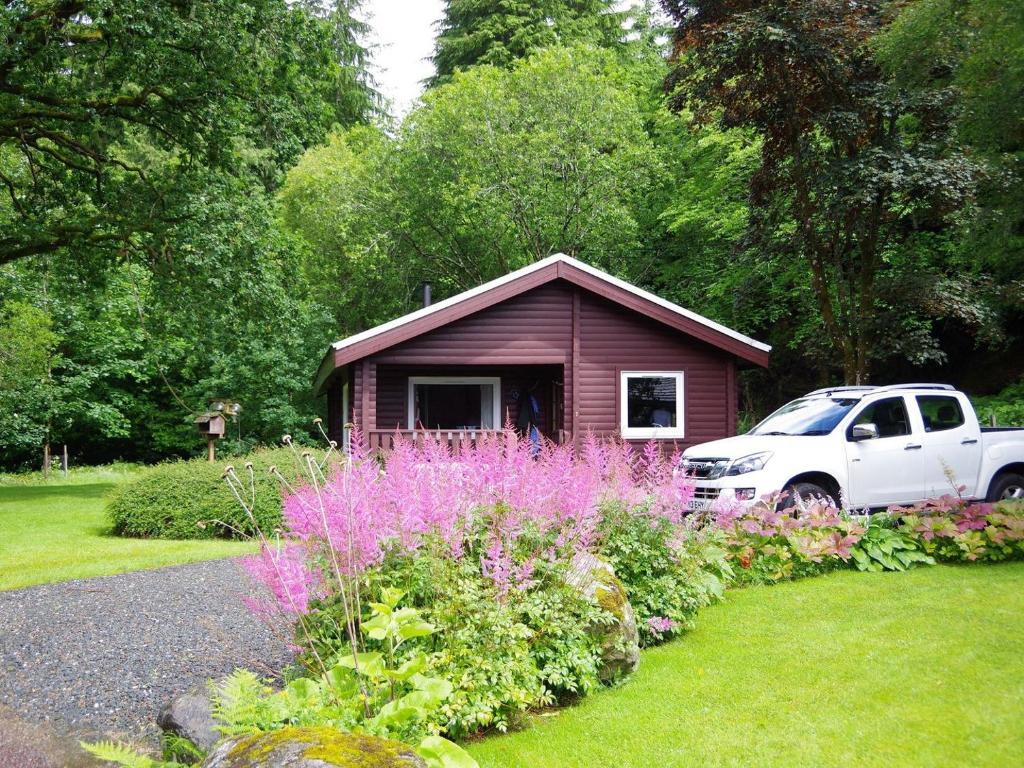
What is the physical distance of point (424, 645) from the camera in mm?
4617

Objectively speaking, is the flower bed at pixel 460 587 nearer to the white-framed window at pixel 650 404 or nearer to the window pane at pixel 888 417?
the window pane at pixel 888 417

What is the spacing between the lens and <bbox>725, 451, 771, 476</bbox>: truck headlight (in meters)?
9.55

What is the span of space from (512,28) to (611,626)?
119ft

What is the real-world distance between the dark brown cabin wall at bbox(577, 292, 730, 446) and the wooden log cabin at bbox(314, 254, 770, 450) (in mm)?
21

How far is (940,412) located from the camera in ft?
34.9

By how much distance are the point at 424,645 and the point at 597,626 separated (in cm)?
117

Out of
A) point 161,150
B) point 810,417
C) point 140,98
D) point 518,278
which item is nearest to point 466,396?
point 518,278

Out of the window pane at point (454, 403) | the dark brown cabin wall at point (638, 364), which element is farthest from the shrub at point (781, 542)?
the window pane at point (454, 403)

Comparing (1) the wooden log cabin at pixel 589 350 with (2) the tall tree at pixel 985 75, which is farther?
(1) the wooden log cabin at pixel 589 350

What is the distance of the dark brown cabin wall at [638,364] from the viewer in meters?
17.7

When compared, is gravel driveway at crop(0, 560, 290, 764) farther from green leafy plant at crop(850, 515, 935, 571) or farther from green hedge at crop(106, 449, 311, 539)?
green leafy plant at crop(850, 515, 935, 571)

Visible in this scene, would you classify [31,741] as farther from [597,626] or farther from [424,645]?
[597,626]

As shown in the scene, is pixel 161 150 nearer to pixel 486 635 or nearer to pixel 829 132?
pixel 829 132

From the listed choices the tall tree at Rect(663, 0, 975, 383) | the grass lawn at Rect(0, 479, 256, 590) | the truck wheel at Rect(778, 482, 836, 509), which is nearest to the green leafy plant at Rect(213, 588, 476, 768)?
the truck wheel at Rect(778, 482, 836, 509)
